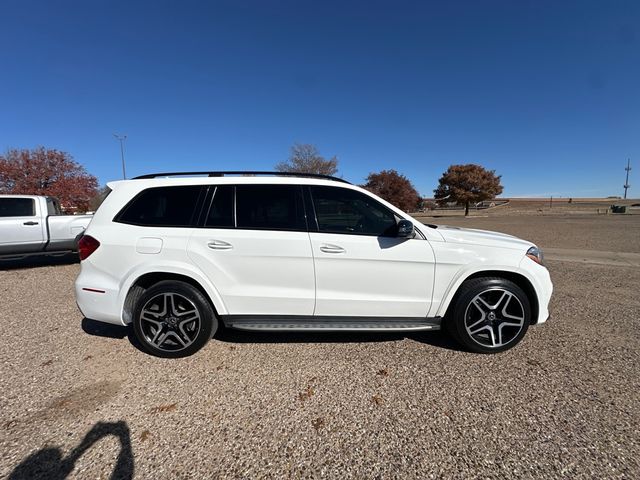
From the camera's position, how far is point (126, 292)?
2945 mm

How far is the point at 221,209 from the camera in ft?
9.93

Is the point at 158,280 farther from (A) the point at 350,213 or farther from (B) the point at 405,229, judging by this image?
(B) the point at 405,229

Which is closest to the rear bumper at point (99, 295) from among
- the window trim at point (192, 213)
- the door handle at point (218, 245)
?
the window trim at point (192, 213)

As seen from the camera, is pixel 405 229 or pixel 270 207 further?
pixel 270 207

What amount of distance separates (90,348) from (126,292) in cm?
92

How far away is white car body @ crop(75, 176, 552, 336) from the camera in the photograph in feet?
9.49

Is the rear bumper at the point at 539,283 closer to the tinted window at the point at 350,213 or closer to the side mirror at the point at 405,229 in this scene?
the side mirror at the point at 405,229

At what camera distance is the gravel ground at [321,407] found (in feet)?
5.96

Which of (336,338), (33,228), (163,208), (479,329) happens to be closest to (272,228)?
(163,208)

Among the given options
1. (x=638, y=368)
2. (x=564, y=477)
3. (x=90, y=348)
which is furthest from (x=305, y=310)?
(x=638, y=368)

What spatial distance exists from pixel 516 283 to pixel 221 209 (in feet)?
10.5

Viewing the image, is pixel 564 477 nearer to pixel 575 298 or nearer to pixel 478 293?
pixel 478 293

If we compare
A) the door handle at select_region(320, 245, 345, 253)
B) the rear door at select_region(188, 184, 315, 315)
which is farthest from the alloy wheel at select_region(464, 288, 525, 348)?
the rear door at select_region(188, 184, 315, 315)

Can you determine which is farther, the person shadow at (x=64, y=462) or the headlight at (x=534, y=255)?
the headlight at (x=534, y=255)
